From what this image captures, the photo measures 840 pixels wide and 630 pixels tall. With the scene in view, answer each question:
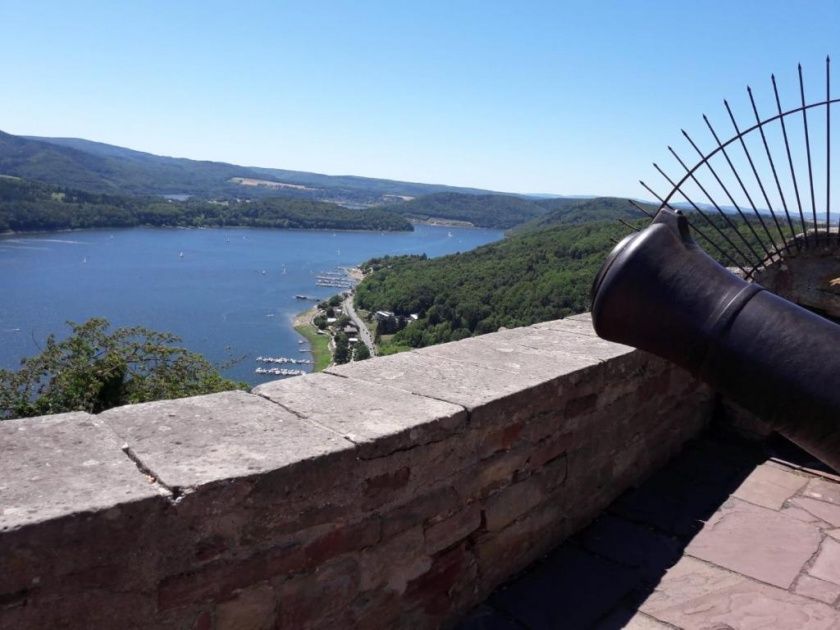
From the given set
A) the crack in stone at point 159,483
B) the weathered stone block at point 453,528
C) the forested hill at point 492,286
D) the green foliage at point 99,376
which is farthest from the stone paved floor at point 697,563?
the forested hill at point 492,286

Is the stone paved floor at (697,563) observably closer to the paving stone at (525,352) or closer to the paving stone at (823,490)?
the paving stone at (823,490)

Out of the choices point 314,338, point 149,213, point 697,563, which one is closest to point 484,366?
point 697,563

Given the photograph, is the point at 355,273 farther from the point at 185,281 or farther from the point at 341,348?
the point at 341,348

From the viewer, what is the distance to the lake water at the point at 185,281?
49056 mm

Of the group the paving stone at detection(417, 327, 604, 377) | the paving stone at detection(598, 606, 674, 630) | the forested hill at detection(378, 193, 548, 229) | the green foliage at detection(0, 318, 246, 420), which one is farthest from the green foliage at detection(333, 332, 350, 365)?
the forested hill at detection(378, 193, 548, 229)

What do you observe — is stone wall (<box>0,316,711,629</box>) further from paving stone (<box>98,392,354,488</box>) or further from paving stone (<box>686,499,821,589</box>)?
paving stone (<box>686,499,821,589</box>)

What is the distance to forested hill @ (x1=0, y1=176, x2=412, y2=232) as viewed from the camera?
101 m

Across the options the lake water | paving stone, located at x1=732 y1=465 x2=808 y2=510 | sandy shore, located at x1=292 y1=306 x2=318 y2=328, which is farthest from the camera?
sandy shore, located at x1=292 y1=306 x2=318 y2=328

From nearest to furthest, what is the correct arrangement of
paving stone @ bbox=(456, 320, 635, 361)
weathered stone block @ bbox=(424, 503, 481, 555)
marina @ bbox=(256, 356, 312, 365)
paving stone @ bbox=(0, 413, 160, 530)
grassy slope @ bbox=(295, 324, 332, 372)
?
paving stone @ bbox=(0, 413, 160, 530)
weathered stone block @ bbox=(424, 503, 481, 555)
paving stone @ bbox=(456, 320, 635, 361)
marina @ bbox=(256, 356, 312, 365)
grassy slope @ bbox=(295, 324, 332, 372)

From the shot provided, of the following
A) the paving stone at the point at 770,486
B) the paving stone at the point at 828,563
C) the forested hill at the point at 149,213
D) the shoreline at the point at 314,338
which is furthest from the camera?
the forested hill at the point at 149,213

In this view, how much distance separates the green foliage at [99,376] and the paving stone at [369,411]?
752 cm

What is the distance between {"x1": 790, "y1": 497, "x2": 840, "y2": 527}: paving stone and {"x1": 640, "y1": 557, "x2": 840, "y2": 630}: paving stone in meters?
0.66

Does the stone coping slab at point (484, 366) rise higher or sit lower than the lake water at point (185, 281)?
higher

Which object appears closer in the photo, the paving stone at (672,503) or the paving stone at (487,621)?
the paving stone at (487,621)
